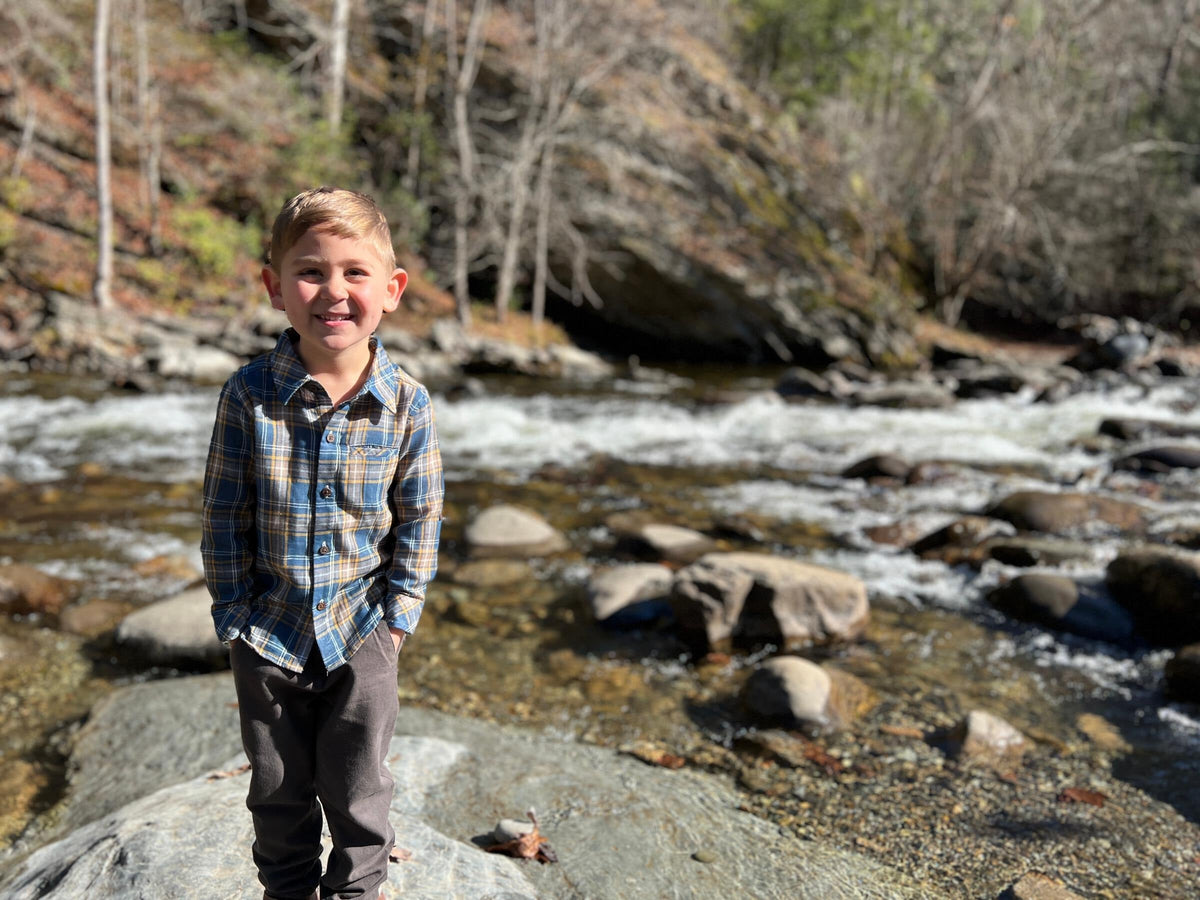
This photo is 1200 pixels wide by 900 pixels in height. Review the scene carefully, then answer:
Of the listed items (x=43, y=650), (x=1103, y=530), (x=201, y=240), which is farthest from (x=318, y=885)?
(x=201, y=240)

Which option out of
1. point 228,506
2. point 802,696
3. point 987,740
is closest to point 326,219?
point 228,506

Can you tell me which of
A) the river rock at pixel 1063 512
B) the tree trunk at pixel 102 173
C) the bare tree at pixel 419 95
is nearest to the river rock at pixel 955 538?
the river rock at pixel 1063 512

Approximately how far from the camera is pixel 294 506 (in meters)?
1.94

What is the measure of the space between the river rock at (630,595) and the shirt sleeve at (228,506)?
3545 millimetres

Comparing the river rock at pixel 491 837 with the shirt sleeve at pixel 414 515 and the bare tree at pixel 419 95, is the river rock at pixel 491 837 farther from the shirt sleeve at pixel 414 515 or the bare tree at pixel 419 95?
the bare tree at pixel 419 95

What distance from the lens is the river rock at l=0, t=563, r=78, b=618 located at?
5113 millimetres

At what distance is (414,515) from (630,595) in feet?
11.6

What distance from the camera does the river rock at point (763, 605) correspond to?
5.06 meters

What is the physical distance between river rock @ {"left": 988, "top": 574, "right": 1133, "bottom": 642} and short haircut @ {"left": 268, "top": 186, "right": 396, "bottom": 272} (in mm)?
5034

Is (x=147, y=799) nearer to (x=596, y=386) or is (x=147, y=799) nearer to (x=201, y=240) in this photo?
(x=596, y=386)

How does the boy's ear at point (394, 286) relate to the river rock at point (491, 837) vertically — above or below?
above

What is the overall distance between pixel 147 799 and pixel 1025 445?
1096 cm

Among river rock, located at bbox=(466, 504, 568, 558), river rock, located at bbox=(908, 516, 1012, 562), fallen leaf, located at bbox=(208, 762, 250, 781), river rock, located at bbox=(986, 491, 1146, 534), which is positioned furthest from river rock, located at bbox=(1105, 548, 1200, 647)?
fallen leaf, located at bbox=(208, 762, 250, 781)

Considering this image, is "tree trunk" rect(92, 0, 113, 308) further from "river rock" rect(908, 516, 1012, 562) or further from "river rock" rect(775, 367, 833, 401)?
"river rock" rect(908, 516, 1012, 562)
